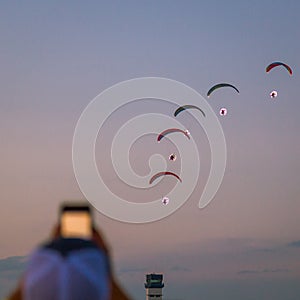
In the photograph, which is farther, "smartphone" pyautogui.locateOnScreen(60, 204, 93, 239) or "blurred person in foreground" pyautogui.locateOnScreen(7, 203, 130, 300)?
"smartphone" pyautogui.locateOnScreen(60, 204, 93, 239)

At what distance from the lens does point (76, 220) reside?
54.0 feet

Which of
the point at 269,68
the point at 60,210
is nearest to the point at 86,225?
the point at 60,210

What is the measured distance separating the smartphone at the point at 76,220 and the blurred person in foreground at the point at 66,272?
0.97 m

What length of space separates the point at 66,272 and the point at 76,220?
2174mm

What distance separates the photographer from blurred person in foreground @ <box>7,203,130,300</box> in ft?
47.2

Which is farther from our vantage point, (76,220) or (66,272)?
(76,220)

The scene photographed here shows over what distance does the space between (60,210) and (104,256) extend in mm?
1664

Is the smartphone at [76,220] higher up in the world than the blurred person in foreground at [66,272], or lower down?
higher up

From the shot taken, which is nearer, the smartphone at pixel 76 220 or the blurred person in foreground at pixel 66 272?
the blurred person in foreground at pixel 66 272

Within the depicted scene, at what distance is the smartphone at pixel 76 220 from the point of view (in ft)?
53.5

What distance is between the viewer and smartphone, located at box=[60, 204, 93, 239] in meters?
16.3

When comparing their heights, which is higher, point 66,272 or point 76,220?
point 76,220

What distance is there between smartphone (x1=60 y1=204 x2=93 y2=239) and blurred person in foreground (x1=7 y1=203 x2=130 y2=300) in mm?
971

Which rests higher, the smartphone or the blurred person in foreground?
the smartphone
